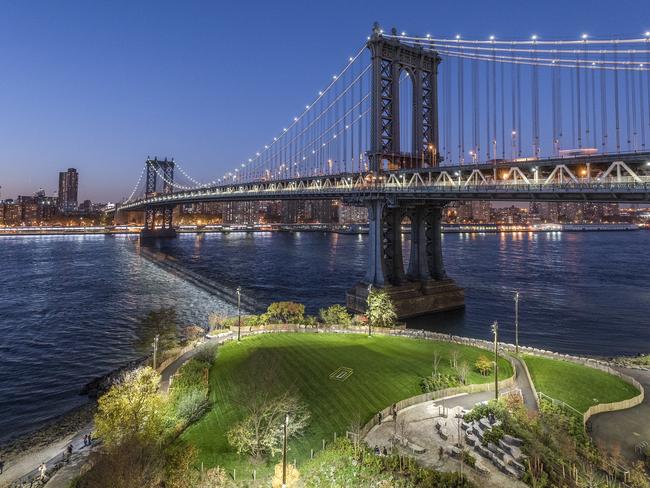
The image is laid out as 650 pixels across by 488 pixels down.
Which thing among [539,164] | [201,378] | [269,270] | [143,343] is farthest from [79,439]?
[269,270]

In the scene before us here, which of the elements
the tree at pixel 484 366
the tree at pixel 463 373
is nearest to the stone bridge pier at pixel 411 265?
the tree at pixel 484 366

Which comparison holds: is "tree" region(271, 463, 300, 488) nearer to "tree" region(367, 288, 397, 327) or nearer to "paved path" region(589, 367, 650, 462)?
"paved path" region(589, 367, 650, 462)

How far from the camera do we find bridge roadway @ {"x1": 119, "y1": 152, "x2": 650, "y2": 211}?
32375 mm

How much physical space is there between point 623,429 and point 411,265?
3722 cm

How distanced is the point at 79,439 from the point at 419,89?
56704mm

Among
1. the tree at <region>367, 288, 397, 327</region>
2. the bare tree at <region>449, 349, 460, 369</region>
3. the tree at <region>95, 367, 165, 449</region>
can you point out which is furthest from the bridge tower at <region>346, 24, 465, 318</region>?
the tree at <region>95, 367, 165, 449</region>

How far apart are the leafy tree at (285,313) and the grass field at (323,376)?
6.31 meters

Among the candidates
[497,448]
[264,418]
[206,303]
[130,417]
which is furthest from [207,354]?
[206,303]

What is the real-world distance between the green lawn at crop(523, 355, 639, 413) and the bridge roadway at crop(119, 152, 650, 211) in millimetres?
13388

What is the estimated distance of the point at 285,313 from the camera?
47625mm

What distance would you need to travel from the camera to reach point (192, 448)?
19.2m

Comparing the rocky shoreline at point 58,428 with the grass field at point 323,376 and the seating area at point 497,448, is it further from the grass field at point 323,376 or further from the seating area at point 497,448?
the seating area at point 497,448

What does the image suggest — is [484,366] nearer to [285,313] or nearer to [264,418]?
[264,418]

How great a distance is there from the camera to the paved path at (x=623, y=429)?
20906mm
